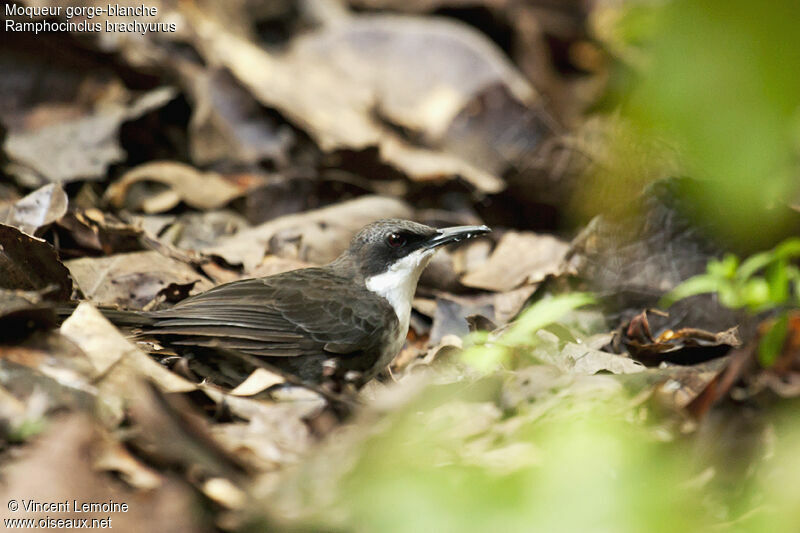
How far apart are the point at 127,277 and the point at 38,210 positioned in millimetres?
682

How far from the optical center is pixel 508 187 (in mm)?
7504

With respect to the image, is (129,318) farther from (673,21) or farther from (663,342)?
(673,21)

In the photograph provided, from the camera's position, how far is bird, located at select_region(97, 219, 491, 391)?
455 cm

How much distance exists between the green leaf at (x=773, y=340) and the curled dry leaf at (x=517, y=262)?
291cm

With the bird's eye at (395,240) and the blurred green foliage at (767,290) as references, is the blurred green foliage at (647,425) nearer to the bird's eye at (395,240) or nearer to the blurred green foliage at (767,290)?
the blurred green foliage at (767,290)

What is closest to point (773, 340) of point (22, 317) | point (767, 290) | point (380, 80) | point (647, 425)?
point (767, 290)

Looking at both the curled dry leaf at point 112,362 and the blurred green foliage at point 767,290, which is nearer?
the blurred green foliage at point 767,290

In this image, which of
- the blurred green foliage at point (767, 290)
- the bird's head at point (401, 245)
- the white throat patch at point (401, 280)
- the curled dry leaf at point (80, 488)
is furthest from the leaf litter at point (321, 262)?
the bird's head at point (401, 245)

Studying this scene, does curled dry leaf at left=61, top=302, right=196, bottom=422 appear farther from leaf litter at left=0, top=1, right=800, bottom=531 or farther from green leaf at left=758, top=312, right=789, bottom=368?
green leaf at left=758, top=312, right=789, bottom=368

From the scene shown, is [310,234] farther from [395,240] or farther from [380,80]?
[380,80]

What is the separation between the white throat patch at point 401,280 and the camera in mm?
5328

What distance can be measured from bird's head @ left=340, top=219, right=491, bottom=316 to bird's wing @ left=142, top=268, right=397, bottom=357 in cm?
22

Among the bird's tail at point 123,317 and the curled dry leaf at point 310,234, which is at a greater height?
the bird's tail at point 123,317

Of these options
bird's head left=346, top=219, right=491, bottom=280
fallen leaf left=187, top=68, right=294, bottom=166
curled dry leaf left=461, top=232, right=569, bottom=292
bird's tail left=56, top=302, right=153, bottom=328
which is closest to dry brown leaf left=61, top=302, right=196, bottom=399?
bird's tail left=56, top=302, right=153, bottom=328
